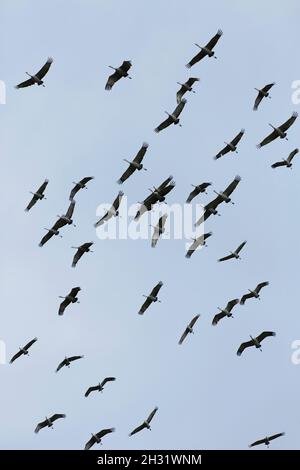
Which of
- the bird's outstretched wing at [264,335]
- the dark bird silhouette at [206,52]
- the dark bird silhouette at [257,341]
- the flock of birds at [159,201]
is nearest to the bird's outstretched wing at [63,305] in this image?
the flock of birds at [159,201]

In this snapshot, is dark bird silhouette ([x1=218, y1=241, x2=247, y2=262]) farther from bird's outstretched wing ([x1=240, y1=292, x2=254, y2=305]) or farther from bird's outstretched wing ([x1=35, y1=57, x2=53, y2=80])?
bird's outstretched wing ([x1=35, y1=57, x2=53, y2=80])

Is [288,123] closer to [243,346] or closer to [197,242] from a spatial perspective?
[197,242]

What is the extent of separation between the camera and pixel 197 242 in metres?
119

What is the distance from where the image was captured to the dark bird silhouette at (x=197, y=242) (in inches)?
4659

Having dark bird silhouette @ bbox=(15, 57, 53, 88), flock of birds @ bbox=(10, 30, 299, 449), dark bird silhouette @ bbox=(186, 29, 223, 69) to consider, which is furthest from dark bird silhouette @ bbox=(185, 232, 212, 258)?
dark bird silhouette @ bbox=(15, 57, 53, 88)

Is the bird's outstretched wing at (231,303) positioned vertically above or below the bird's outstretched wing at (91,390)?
above

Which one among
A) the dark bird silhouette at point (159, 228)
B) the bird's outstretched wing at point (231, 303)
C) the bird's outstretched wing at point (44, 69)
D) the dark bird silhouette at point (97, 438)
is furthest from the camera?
the bird's outstretched wing at point (231, 303)

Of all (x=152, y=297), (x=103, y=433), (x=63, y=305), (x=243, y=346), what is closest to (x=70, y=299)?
(x=63, y=305)

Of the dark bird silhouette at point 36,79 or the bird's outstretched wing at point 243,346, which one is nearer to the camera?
the dark bird silhouette at point 36,79

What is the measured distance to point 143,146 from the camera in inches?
4377

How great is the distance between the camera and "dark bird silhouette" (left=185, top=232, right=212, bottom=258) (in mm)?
118338

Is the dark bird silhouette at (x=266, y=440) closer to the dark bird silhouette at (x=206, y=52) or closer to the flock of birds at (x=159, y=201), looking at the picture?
the flock of birds at (x=159, y=201)

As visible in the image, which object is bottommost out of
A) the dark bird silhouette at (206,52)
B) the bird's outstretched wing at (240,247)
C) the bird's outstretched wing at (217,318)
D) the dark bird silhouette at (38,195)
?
the bird's outstretched wing at (217,318)
